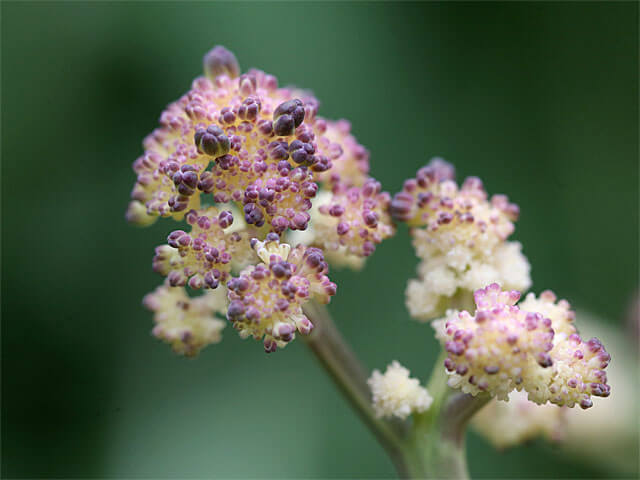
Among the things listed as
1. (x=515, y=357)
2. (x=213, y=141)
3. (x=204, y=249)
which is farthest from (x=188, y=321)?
(x=515, y=357)

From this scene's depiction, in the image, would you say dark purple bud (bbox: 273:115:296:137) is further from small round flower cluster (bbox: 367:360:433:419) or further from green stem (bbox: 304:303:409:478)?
small round flower cluster (bbox: 367:360:433:419)

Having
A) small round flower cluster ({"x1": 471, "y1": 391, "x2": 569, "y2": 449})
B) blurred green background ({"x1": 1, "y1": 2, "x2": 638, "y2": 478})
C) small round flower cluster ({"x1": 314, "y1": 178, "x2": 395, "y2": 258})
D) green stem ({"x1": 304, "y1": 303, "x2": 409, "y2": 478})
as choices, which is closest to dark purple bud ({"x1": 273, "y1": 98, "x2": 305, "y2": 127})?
small round flower cluster ({"x1": 314, "y1": 178, "x2": 395, "y2": 258})

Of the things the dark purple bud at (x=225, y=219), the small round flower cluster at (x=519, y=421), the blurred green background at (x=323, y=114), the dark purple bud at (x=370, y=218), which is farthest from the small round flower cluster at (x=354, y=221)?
the blurred green background at (x=323, y=114)

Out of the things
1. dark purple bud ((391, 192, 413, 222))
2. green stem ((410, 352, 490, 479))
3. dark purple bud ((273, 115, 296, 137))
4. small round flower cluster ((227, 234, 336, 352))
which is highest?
dark purple bud ((273, 115, 296, 137))

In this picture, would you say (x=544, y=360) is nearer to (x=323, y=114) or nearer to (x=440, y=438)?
(x=440, y=438)

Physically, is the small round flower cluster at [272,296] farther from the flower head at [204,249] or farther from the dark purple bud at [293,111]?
the dark purple bud at [293,111]
